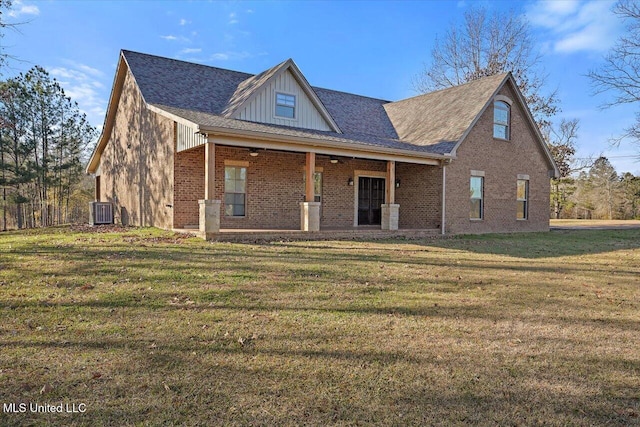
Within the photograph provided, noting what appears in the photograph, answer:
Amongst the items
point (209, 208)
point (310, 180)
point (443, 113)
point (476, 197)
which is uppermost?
point (443, 113)

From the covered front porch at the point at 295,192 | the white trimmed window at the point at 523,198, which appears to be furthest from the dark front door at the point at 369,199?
the white trimmed window at the point at 523,198

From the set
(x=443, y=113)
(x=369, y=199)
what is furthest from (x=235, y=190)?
(x=443, y=113)

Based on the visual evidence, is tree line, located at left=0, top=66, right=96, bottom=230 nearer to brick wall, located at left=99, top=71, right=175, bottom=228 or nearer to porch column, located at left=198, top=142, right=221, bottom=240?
brick wall, located at left=99, top=71, right=175, bottom=228

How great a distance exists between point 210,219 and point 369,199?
8.07m

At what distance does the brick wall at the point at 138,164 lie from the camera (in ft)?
41.5

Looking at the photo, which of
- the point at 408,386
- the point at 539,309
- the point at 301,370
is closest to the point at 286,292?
the point at 301,370

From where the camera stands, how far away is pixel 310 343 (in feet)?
11.9

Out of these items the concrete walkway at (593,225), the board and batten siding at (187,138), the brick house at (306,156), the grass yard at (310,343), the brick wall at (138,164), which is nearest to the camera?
the grass yard at (310,343)

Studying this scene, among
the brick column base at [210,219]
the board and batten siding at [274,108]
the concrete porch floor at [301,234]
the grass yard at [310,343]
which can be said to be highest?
the board and batten siding at [274,108]

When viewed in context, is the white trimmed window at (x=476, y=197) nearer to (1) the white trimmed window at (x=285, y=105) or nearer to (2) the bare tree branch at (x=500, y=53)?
(1) the white trimmed window at (x=285, y=105)

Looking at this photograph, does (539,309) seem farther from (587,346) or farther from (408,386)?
(408,386)

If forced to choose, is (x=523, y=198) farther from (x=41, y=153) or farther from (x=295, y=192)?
(x=41, y=153)

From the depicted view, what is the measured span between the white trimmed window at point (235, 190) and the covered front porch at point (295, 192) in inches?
1.3

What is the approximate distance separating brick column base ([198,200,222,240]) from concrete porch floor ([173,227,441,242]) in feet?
0.52
